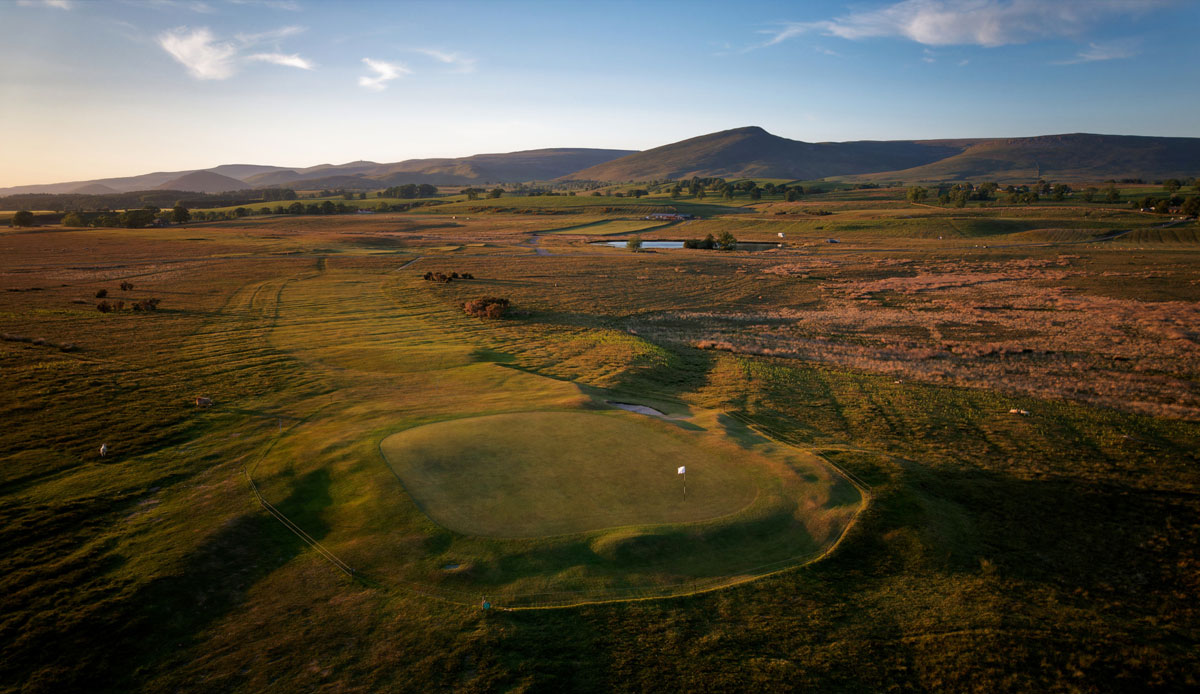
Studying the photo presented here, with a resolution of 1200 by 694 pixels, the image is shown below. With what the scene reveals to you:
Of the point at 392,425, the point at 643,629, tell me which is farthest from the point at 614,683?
the point at 392,425

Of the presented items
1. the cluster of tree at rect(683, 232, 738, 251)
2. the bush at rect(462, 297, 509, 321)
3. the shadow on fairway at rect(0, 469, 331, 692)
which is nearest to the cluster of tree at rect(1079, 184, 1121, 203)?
the cluster of tree at rect(683, 232, 738, 251)

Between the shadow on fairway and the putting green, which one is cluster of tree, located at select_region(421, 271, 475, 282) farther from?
the shadow on fairway

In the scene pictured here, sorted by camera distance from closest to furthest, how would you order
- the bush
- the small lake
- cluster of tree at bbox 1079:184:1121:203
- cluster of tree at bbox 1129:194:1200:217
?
the bush
cluster of tree at bbox 1129:194:1200:217
the small lake
cluster of tree at bbox 1079:184:1121:203

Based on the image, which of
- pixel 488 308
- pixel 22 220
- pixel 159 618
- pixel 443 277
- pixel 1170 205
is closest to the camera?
pixel 159 618

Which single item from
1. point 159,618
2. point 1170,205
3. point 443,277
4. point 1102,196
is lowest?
point 159,618

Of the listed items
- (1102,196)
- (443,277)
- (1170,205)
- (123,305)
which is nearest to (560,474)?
(123,305)

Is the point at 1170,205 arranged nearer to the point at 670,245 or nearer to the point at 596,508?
the point at 670,245
